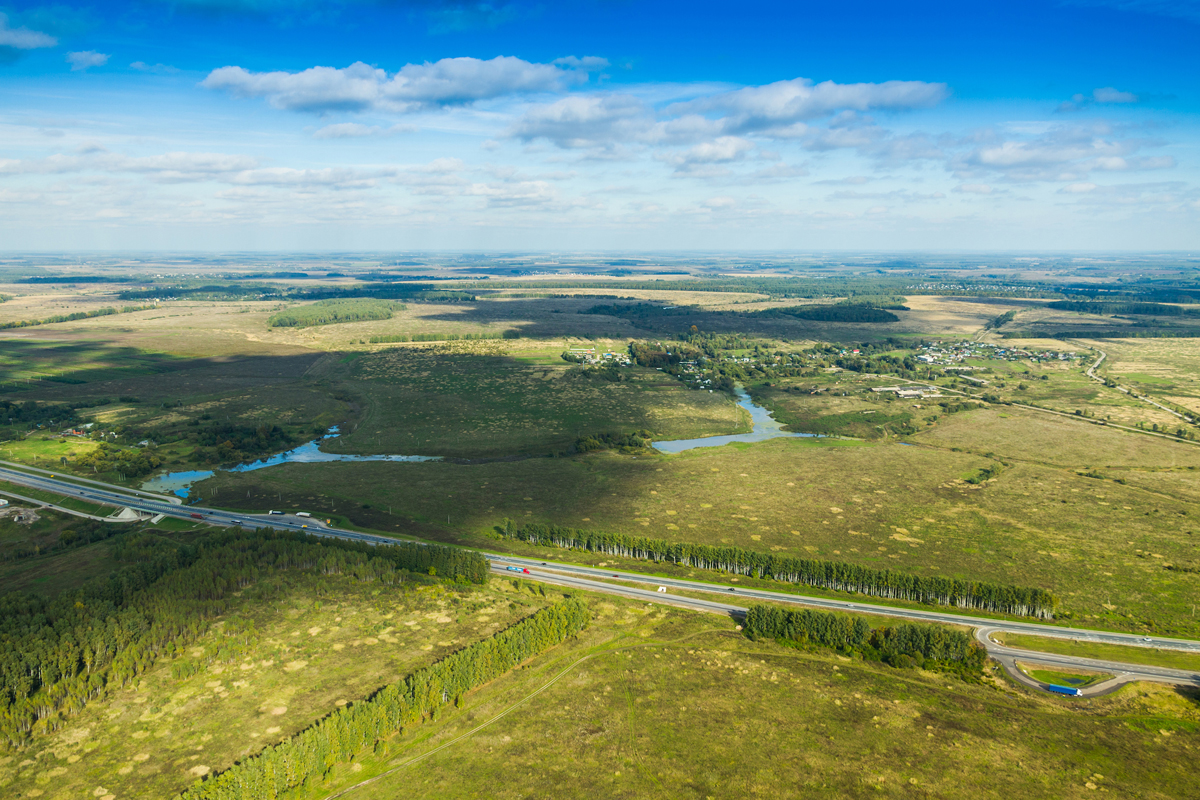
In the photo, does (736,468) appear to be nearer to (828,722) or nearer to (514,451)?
(514,451)

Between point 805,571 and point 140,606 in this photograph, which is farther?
point 805,571

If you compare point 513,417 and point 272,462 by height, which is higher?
point 513,417

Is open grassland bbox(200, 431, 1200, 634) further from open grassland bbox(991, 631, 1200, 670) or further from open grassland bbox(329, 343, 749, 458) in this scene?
open grassland bbox(329, 343, 749, 458)

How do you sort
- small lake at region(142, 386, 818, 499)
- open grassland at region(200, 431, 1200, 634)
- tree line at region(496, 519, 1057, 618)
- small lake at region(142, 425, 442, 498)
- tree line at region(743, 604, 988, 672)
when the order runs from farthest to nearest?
small lake at region(142, 386, 818, 499), small lake at region(142, 425, 442, 498), open grassland at region(200, 431, 1200, 634), tree line at region(496, 519, 1057, 618), tree line at region(743, 604, 988, 672)

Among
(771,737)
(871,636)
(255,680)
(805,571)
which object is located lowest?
(771,737)

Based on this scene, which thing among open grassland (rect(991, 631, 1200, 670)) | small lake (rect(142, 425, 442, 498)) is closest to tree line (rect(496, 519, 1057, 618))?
open grassland (rect(991, 631, 1200, 670))

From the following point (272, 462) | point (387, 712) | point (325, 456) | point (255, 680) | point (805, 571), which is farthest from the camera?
point (325, 456)

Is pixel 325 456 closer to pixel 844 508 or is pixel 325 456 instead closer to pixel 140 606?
pixel 140 606

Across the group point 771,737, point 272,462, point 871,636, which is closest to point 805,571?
point 871,636
